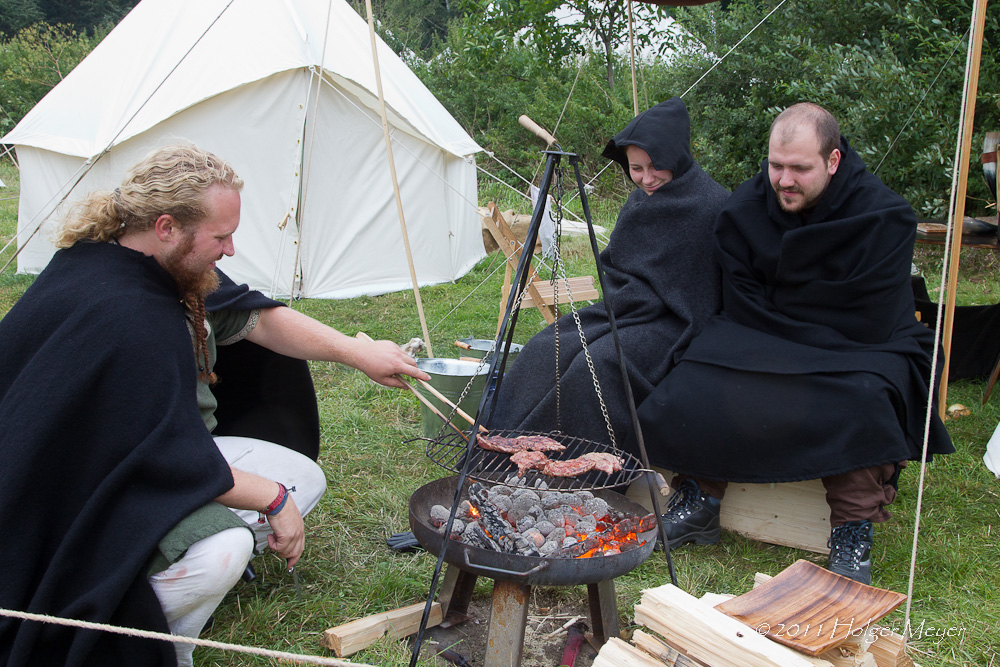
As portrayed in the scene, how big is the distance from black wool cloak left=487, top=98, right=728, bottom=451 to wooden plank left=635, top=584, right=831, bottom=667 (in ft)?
4.24

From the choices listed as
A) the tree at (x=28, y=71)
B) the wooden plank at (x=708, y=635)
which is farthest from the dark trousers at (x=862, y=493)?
the tree at (x=28, y=71)

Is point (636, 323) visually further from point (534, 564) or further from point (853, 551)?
point (534, 564)

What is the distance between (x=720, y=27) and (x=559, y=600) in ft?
24.1

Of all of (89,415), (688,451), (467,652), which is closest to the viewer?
(89,415)

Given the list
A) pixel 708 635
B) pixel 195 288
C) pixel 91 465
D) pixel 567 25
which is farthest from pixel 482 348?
pixel 567 25

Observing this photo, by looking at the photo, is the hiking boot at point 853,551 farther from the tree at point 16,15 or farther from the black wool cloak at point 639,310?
the tree at point 16,15

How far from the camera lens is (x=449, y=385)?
3.88 metres

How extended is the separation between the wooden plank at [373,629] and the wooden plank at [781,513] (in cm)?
119

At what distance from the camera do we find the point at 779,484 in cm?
309

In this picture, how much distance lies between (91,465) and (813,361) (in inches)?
97.0

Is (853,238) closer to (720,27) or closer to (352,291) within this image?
(352,291)

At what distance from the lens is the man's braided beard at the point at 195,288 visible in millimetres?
2182

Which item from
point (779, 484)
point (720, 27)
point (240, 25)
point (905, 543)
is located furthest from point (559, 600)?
point (720, 27)

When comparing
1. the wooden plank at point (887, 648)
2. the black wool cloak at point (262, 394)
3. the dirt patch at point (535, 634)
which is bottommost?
the dirt patch at point (535, 634)
